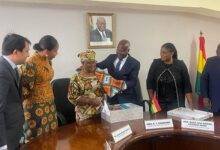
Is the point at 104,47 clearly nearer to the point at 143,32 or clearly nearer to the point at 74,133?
the point at 143,32

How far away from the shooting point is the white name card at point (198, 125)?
2.37 m

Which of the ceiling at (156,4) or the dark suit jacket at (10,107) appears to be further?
the ceiling at (156,4)

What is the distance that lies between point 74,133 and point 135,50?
2451 millimetres

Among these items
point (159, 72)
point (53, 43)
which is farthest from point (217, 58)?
point (53, 43)

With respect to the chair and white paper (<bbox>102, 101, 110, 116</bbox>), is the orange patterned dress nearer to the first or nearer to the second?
white paper (<bbox>102, 101, 110, 116</bbox>)

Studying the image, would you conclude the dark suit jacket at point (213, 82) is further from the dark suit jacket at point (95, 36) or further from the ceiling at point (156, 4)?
the dark suit jacket at point (95, 36)

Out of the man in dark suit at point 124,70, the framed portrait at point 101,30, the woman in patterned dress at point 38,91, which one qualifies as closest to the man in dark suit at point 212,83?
the man in dark suit at point 124,70

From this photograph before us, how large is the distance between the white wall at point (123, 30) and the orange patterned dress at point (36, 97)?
115 centimetres

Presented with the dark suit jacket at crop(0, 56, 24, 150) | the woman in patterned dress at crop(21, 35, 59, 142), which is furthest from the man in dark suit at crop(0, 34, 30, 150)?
the woman in patterned dress at crop(21, 35, 59, 142)

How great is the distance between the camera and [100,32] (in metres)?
4.23

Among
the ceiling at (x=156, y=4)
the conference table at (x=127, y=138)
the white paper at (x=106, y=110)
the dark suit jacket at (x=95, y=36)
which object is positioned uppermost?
the ceiling at (x=156, y=4)

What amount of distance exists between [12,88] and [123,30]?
8.41 ft

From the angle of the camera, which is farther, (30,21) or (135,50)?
(135,50)

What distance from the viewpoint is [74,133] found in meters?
2.37
